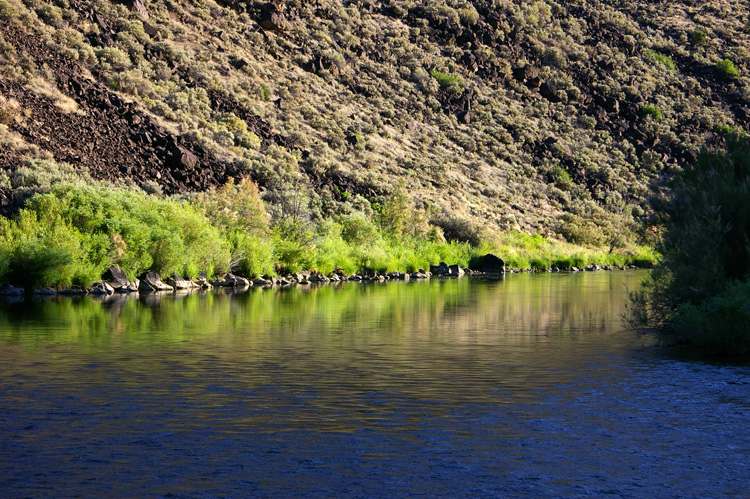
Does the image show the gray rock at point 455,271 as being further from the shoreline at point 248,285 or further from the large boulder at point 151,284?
the large boulder at point 151,284

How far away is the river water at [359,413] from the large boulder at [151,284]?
46.7 ft

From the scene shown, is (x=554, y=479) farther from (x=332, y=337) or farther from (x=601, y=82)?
(x=601, y=82)

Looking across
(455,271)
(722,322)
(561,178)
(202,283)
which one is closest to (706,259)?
(722,322)

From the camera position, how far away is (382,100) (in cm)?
8662

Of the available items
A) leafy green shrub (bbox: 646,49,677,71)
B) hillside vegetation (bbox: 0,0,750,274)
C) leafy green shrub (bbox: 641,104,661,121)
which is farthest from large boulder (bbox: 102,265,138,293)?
leafy green shrub (bbox: 646,49,677,71)

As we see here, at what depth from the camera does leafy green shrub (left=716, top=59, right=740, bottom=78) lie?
11562 centimetres

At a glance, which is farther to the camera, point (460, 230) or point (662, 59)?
point (662, 59)

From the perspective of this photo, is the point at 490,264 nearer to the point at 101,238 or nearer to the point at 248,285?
the point at 248,285

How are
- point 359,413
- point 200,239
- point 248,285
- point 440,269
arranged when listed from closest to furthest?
point 359,413, point 200,239, point 248,285, point 440,269

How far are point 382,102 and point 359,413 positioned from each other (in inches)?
2971

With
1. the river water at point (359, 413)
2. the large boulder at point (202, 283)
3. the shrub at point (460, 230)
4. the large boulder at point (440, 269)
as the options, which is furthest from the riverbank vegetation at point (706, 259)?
the shrub at point (460, 230)

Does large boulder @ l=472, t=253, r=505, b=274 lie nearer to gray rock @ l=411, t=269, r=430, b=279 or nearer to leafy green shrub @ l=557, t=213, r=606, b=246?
gray rock @ l=411, t=269, r=430, b=279

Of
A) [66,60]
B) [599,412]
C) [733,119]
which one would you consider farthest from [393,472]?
[733,119]

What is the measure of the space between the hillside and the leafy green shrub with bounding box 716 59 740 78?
216 mm
